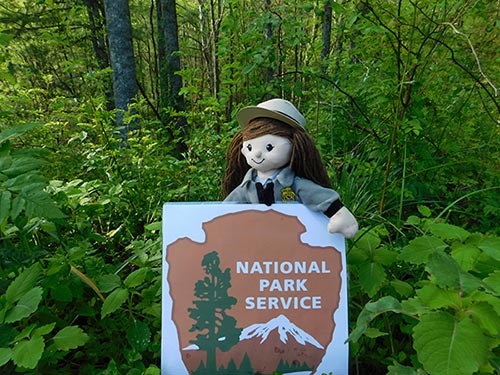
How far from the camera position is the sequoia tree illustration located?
4.34 feet

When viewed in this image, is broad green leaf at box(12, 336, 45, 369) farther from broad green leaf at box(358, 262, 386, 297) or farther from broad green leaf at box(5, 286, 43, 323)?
broad green leaf at box(358, 262, 386, 297)

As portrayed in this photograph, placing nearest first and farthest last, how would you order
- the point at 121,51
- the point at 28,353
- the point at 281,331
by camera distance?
the point at 28,353 → the point at 281,331 → the point at 121,51

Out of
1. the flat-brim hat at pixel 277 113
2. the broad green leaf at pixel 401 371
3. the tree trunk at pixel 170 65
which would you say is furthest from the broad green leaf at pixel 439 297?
the tree trunk at pixel 170 65

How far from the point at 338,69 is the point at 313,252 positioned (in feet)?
7.77

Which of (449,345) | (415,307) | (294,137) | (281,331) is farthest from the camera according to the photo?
(294,137)

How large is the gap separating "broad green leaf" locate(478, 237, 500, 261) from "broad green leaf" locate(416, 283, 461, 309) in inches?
10.1

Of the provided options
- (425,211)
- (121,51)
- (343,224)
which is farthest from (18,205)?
(121,51)

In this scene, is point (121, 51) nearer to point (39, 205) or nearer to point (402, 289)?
point (39, 205)

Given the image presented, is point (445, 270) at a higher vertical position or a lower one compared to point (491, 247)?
higher

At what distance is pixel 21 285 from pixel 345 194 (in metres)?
1.65

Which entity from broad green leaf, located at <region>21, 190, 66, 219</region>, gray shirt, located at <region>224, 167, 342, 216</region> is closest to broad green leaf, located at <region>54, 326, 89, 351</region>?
broad green leaf, located at <region>21, 190, 66, 219</region>

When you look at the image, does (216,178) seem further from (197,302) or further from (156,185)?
(197,302)

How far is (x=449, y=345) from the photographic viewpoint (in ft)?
2.84

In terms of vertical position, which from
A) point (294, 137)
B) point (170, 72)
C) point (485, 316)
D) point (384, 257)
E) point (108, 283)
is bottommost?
point (170, 72)
